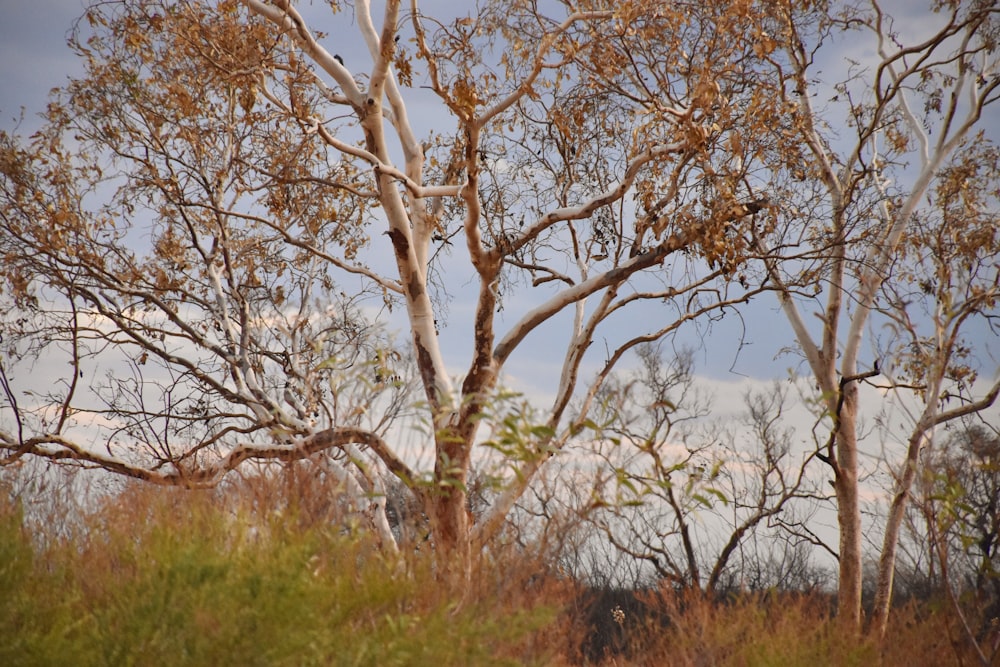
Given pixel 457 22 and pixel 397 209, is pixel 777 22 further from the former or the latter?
pixel 397 209

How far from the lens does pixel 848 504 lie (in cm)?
895

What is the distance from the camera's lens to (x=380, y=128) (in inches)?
309

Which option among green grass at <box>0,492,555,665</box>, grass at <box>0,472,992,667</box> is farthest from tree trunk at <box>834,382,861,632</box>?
green grass at <box>0,492,555,665</box>

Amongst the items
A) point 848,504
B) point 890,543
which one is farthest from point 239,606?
point 890,543

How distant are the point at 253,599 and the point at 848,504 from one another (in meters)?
7.58

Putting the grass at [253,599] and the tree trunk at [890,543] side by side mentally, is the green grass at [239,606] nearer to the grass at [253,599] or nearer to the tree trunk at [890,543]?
the grass at [253,599]

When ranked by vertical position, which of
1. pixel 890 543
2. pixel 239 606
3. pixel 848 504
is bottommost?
pixel 239 606

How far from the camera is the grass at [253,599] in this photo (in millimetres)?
2967

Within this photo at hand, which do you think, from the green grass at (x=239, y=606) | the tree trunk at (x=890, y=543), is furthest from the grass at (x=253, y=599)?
the tree trunk at (x=890, y=543)

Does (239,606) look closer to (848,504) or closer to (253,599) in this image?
(253,599)

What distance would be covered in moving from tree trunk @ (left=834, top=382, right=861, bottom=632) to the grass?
421 centimetres

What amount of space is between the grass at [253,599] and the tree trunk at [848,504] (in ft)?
13.8

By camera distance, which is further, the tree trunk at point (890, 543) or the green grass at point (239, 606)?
the tree trunk at point (890, 543)

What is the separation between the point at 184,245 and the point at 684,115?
6210 millimetres
